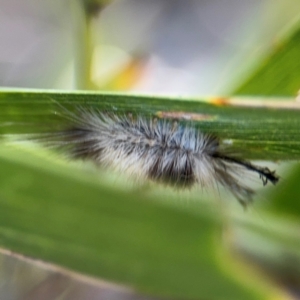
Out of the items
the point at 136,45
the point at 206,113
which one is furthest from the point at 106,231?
the point at 136,45

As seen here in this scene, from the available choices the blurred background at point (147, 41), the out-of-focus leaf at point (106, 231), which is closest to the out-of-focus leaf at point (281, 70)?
the out-of-focus leaf at point (106, 231)

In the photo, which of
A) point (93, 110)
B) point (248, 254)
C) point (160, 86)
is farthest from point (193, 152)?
point (160, 86)

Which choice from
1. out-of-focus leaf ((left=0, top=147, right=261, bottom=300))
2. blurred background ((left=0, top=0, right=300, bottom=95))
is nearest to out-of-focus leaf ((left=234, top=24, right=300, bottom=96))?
out-of-focus leaf ((left=0, top=147, right=261, bottom=300))

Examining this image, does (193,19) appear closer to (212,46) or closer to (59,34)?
(212,46)

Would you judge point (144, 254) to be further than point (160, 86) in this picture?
No

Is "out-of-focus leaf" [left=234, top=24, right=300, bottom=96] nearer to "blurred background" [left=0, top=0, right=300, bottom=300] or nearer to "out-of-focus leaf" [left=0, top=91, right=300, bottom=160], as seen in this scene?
"out-of-focus leaf" [left=0, top=91, right=300, bottom=160]

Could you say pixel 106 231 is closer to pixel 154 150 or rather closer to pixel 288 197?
pixel 154 150

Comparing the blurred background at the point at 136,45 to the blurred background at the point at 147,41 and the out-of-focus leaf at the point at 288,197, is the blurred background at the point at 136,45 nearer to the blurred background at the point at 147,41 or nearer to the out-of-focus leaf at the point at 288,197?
the blurred background at the point at 147,41

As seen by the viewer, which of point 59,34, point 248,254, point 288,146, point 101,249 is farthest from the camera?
point 59,34
